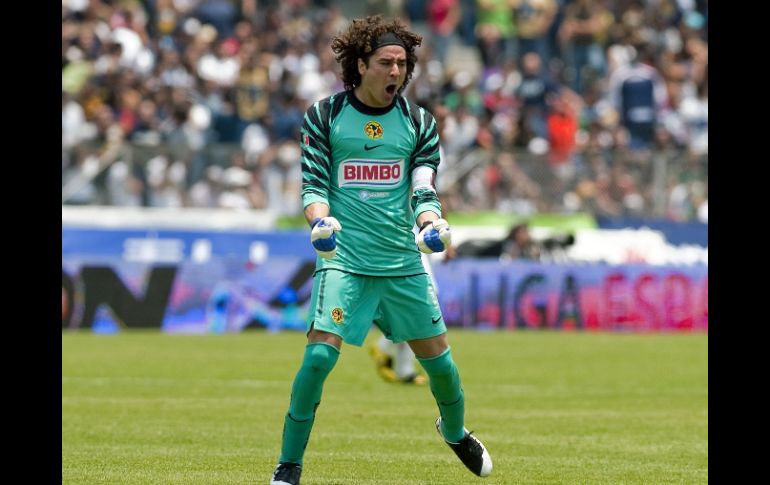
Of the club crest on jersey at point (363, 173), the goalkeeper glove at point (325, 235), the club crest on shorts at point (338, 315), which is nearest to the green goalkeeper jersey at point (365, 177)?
the club crest on jersey at point (363, 173)

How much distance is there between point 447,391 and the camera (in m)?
9.42

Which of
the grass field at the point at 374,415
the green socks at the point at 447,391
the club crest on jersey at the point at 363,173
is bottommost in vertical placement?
the grass field at the point at 374,415

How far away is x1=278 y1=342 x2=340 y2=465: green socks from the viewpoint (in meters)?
8.84

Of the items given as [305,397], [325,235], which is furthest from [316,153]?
[305,397]

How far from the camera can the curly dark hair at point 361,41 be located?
912 centimetres

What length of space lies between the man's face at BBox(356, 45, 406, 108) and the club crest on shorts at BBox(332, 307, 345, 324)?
1.30 metres

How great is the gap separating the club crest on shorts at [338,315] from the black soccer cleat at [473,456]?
1248mm

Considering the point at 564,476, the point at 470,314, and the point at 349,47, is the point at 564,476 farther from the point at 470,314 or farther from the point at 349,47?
the point at 470,314

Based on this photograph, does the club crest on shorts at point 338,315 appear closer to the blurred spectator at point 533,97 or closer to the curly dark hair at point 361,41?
the curly dark hair at point 361,41

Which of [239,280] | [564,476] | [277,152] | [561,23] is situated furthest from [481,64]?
[564,476]

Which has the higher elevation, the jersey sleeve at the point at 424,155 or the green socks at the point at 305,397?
the jersey sleeve at the point at 424,155

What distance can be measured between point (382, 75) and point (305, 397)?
6.64 feet

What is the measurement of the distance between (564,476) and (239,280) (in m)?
15.5

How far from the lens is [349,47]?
920 centimetres
